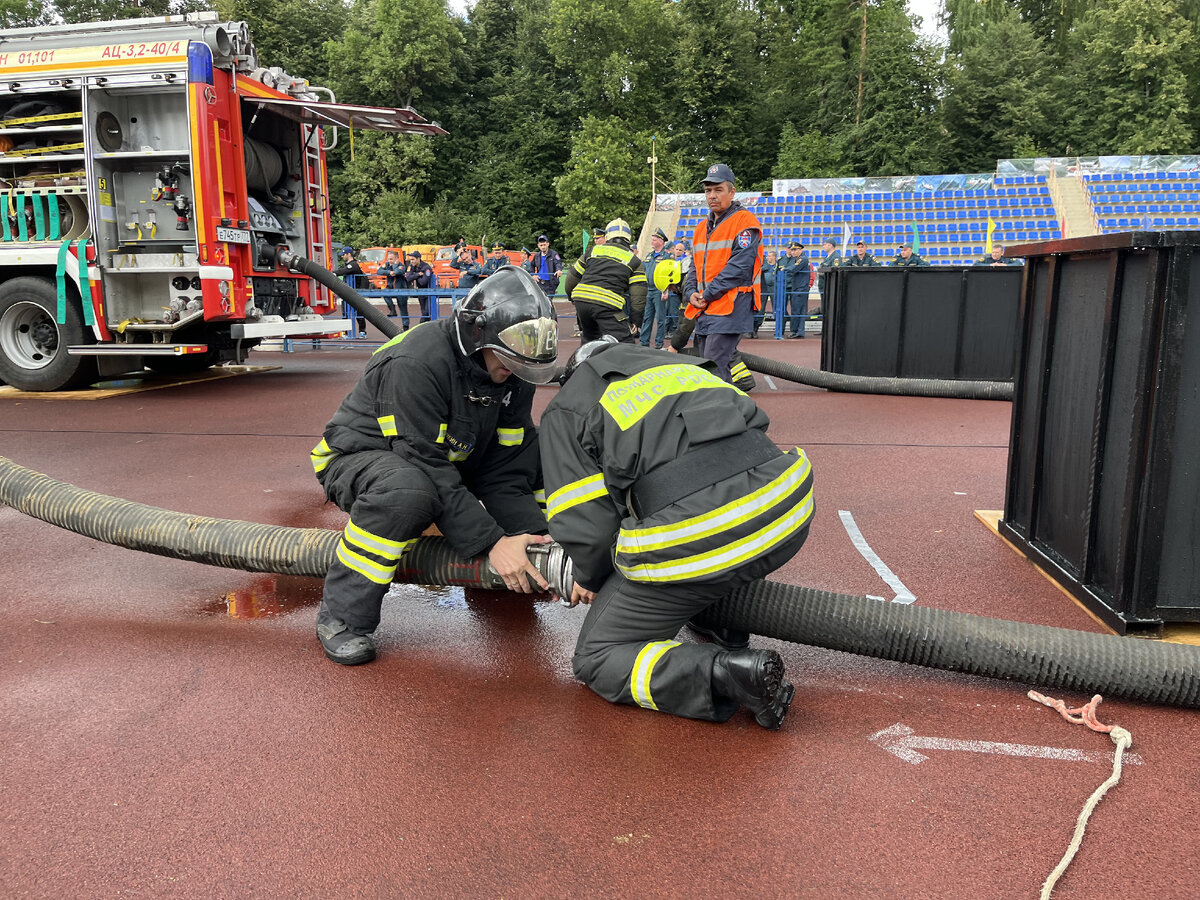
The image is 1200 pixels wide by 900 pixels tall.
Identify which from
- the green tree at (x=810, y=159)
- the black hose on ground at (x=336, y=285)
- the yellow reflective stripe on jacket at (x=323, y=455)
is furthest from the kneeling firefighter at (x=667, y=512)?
the green tree at (x=810, y=159)

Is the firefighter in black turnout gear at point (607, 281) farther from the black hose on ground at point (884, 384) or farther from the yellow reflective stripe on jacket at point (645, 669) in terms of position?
the yellow reflective stripe on jacket at point (645, 669)

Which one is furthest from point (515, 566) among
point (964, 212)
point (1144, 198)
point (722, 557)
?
point (1144, 198)

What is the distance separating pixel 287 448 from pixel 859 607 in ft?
16.1

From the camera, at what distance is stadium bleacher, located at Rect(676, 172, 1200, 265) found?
31281mm

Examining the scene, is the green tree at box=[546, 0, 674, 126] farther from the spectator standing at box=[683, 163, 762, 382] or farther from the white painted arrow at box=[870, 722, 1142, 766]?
the white painted arrow at box=[870, 722, 1142, 766]

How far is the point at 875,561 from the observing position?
421 cm

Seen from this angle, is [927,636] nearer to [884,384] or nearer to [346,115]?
[884,384]

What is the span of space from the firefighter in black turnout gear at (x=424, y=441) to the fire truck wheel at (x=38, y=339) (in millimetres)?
6761

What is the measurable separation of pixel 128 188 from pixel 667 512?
784 cm

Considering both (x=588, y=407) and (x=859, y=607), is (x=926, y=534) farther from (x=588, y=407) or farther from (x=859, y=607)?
(x=588, y=407)

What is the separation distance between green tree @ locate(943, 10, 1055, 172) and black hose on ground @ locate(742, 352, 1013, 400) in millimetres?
37977

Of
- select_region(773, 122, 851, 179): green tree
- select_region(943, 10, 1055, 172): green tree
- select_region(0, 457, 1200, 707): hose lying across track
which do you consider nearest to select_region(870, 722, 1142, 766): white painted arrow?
select_region(0, 457, 1200, 707): hose lying across track

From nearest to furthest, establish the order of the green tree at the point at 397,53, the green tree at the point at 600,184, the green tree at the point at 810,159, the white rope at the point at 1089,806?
the white rope at the point at 1089,806, the green tree at the point at 600,184, the green tree at the point at 810,159, the green tree at the point at 397,53

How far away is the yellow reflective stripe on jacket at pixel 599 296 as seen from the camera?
8633 millimetres
